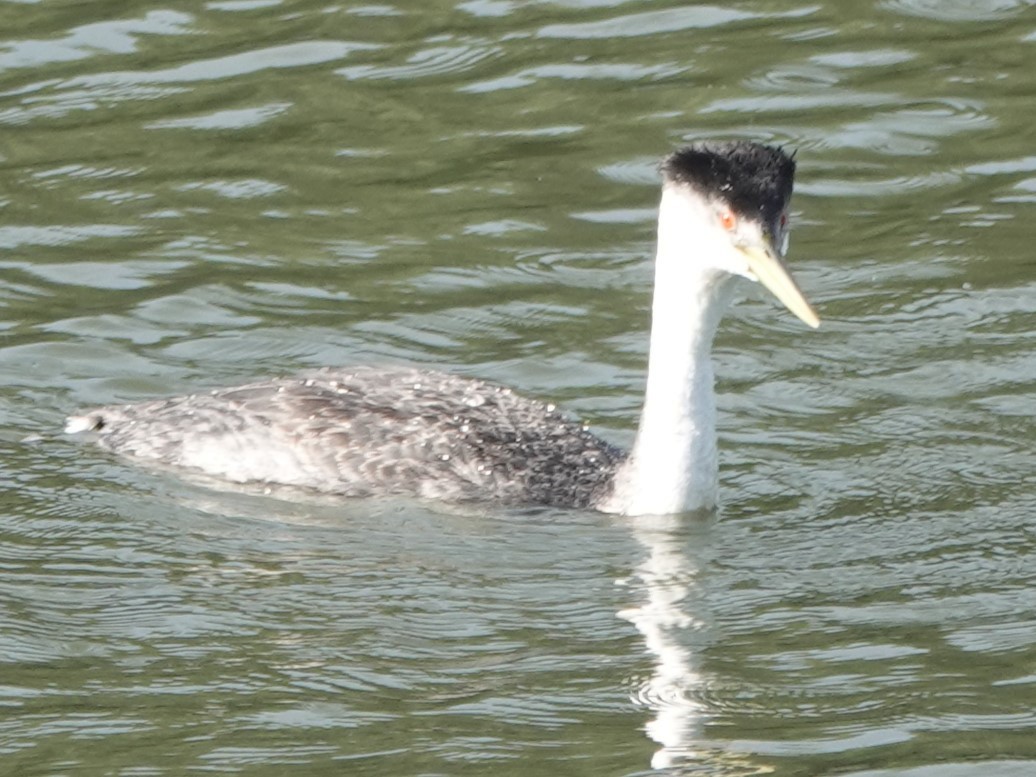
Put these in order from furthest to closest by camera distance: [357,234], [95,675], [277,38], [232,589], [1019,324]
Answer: [277,38], [357,234], [1019,324], [232,589], [95,675]

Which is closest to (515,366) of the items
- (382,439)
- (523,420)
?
(523,420)

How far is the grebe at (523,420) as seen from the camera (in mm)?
10078

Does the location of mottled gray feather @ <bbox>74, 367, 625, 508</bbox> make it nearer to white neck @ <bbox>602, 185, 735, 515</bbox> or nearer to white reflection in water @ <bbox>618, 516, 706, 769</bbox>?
white neck @ <bbox>602, 185, 735, 515</bbox>

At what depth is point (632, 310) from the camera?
42.6 ft

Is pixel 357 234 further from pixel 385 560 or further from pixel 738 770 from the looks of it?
pixel 738 770

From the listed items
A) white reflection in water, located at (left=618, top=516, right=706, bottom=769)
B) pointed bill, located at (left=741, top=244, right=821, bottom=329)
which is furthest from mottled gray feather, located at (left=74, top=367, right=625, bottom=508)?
pointed bill, located at (left=741, top=244, right=821, bottom=329)

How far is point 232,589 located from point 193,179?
17.0 feet

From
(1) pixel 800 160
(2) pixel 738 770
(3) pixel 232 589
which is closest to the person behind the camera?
(2) pixel 738 770

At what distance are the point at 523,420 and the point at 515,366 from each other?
1266 mm

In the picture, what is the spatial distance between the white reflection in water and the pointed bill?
1.12 m

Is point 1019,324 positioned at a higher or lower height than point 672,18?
lower

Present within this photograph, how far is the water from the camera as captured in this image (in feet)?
27.6

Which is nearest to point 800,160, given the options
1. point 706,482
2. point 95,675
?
point 706,482

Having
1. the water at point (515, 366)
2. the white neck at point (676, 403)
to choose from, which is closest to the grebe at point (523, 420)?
the white neck at point (676, 403)
